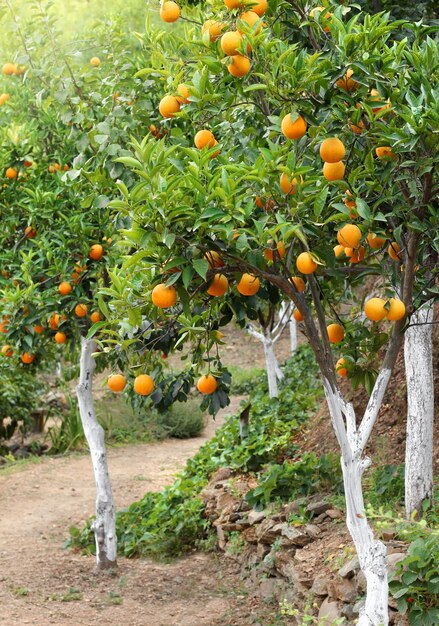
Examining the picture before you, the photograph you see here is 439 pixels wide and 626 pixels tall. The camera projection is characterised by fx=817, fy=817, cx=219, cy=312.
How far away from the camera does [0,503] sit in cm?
913

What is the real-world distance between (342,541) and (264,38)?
10.1ft

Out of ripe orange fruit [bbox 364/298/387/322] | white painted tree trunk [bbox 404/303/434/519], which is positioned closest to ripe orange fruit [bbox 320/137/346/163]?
ripe orange fruit [bbox 364/298/387/322]

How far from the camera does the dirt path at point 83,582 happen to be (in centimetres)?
555

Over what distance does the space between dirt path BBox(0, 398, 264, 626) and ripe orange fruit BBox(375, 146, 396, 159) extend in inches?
131

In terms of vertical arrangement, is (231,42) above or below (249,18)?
below

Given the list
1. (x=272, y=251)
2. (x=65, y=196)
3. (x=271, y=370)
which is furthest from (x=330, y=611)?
(x=271, y=370)

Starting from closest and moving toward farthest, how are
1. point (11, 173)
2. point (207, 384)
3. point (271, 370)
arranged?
point (207, 384) → point (11, 173) → point (271, 370)

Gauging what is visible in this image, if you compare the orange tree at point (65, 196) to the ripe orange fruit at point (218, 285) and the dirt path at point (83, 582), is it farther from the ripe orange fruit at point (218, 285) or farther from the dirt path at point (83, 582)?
the ripe orange fruit at point (218, 285)

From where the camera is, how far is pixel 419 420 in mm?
5000

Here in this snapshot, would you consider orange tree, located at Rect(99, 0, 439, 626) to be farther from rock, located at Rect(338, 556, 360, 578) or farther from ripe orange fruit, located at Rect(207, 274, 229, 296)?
rock, located at Rect(338, 556, 360, 578)

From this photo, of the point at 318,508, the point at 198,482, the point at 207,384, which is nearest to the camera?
the point at 207,384

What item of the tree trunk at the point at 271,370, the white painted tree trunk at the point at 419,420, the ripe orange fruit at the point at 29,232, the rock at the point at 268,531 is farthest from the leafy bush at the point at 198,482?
the ripe orange fruit at the point at 29,232

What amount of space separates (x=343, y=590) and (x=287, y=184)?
2388 millimetres

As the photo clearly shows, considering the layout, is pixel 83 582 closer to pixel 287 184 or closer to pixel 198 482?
pixel 198 482
